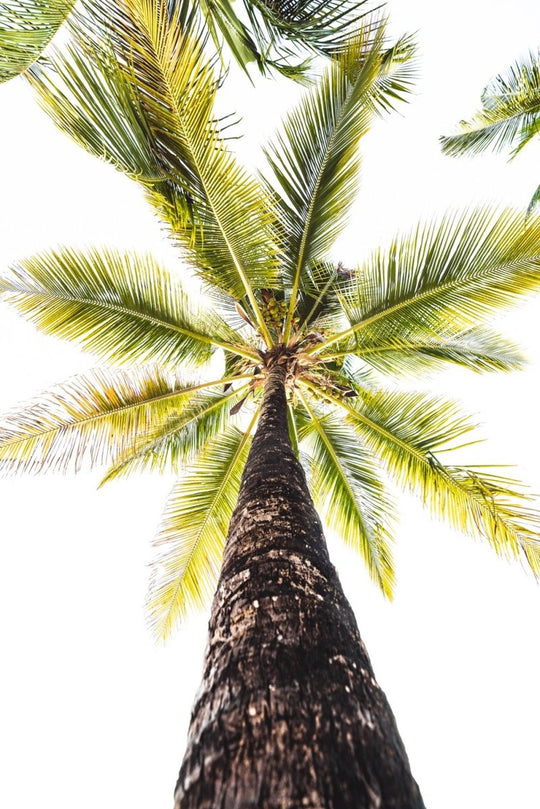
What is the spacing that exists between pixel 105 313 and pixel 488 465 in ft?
13.8

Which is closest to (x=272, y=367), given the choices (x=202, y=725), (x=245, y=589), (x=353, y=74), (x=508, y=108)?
(x=353, y=74)

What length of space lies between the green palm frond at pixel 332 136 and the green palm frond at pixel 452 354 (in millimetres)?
1373

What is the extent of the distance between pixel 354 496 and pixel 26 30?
516 centimetres

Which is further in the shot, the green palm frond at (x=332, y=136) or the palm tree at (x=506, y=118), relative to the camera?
the palm tree at (x=506, y=118)

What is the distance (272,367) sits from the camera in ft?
15.9

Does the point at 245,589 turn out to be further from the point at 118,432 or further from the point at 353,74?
the point at 353,74

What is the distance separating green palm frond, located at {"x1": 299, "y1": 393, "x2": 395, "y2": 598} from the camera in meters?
5.62

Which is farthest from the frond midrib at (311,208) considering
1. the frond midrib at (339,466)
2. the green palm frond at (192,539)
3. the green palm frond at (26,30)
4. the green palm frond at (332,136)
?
the green palm frond at (26,30)

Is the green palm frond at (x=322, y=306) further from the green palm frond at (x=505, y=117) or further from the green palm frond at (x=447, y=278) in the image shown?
the green palm frond at (x=505, y=117)

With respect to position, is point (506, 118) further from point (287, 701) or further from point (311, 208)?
point (287, 701)

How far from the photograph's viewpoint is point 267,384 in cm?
432

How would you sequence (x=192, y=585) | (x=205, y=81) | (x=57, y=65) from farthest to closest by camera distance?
(x=192, y=585), (x=205, y=81), (x=57, y=65)

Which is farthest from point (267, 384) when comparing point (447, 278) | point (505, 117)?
point (505, 117)

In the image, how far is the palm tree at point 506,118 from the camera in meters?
6.98
